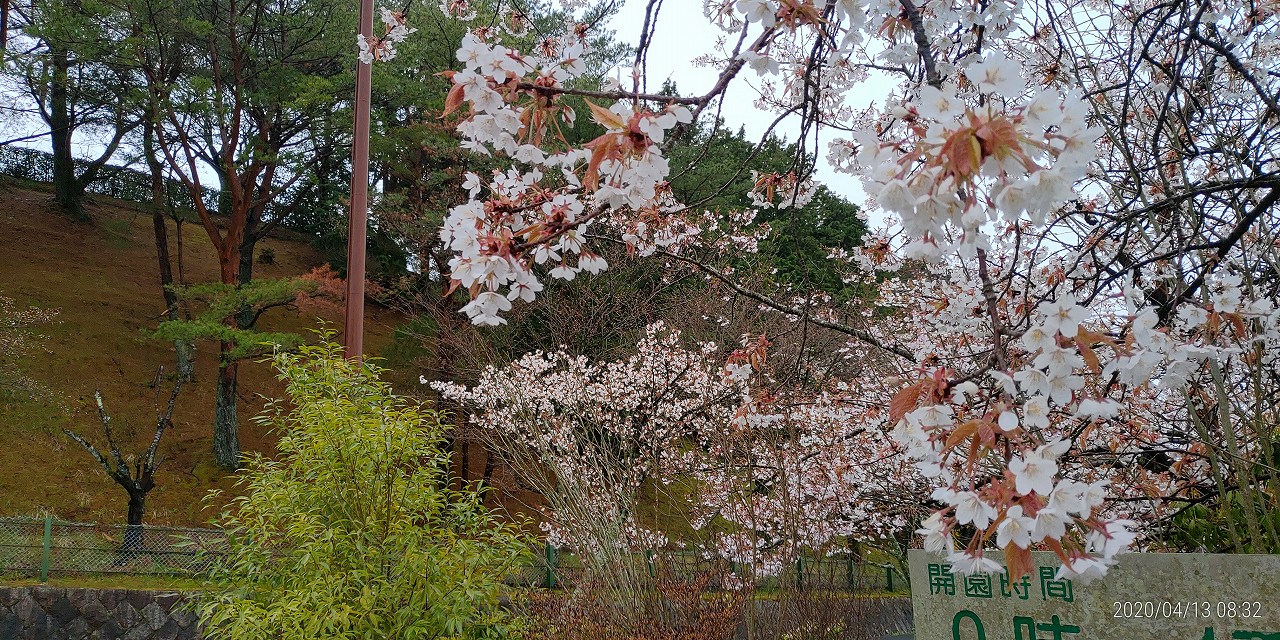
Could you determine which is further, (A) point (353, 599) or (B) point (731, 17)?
(A) point (353, 599)

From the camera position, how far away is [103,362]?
12375 mm

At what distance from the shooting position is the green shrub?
11.4ft

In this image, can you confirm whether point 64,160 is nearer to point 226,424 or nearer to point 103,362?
point 103,362

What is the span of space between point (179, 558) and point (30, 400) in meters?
3.66

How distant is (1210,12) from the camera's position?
8.44 ft

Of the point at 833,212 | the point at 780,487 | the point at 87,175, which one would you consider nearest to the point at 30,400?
the point at 87,175

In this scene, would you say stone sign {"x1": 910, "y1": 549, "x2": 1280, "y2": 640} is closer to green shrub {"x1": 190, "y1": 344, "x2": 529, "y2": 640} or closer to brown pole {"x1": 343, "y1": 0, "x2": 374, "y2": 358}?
green shrub {"x1": 190, "y1": 344, "x2": 529, "y2": 640}

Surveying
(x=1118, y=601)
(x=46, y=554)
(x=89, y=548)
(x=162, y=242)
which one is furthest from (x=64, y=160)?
(x=1118, y=601)

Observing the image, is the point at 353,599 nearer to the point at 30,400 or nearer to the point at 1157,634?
the point at 1157,634

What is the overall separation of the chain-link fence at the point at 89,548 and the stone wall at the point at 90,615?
0.31 metres
